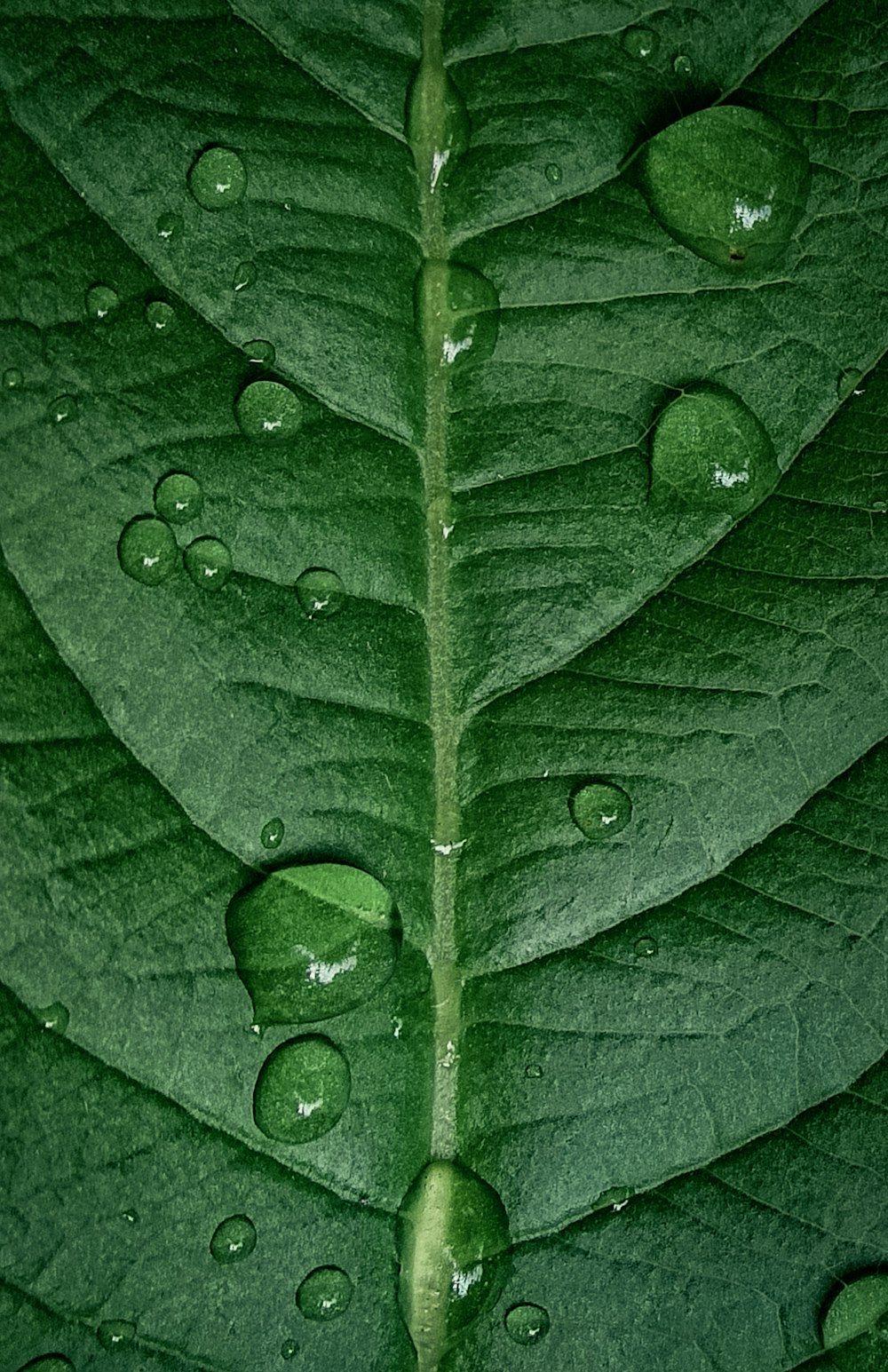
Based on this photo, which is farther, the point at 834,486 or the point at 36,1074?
the point at 834,486

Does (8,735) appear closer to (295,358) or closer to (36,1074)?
(36,1074)

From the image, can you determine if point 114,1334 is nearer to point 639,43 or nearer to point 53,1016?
point 53,1016

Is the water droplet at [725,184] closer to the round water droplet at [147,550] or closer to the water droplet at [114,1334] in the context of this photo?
the round water droplet at [147,550]

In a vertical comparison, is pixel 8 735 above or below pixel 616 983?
above

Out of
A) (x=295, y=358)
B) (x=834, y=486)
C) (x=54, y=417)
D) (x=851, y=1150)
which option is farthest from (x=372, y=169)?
(x=851, y=1150)

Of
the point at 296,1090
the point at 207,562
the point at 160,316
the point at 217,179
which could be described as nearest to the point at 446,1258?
the point at 296,1090

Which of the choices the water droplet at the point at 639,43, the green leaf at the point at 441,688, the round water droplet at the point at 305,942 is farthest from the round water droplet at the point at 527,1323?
the water droplet at the point at 639,43
